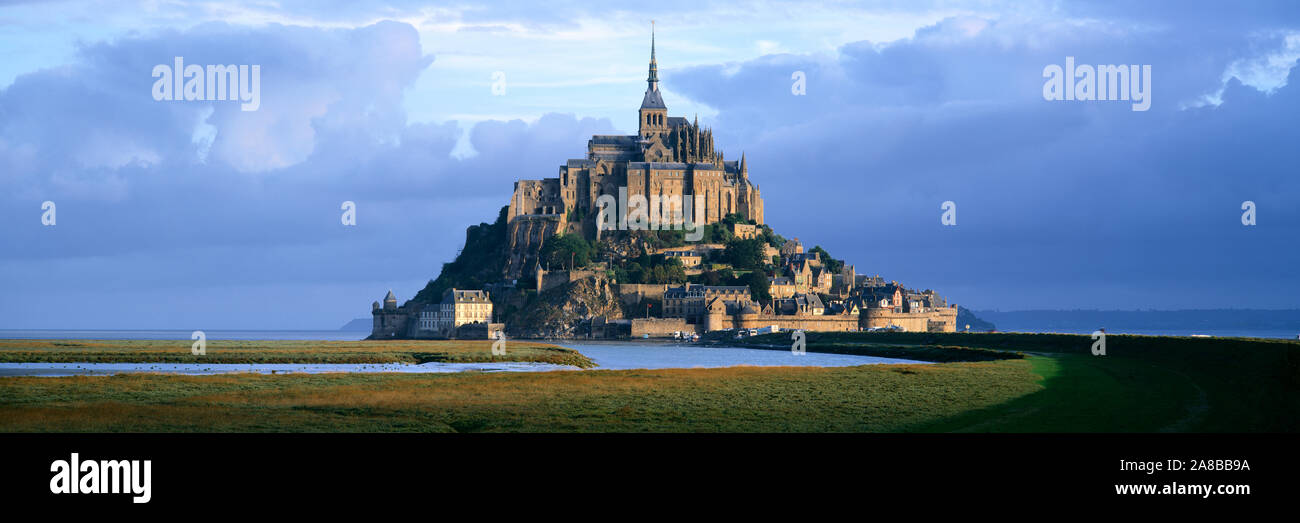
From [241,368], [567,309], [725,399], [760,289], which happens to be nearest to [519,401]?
[725,399]

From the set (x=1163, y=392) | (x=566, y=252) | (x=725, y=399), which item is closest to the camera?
(x=1163, y=392)

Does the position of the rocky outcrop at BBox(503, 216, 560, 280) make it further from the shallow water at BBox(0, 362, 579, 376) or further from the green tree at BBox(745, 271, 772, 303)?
the shallow water at BBox(0, 362, 579, 376)

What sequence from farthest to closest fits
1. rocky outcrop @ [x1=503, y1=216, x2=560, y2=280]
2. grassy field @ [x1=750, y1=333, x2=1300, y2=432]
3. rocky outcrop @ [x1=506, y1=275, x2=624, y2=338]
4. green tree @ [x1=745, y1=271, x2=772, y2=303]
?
rocky outcrop @ [x1=503, y1=216, x2=560, y2=280] < green tree @ [x1=745, y1=271, x2=772, y2=303] < rocky outcrop @ [x1=506, y1=275, x2=624, y2=338] < grassy field @ [x1=750, y1=333, x2=1300, y2=432]

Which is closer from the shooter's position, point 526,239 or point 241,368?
point 241,368

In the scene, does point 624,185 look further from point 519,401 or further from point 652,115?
point 519,401

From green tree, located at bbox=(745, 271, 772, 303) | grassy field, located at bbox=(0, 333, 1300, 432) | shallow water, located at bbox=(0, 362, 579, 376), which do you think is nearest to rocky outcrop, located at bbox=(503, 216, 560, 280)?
green tree, located at bbox=(745, 271, 772, 303)

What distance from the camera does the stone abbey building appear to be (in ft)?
524

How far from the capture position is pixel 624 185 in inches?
6363

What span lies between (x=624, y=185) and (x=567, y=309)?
22.4 meters

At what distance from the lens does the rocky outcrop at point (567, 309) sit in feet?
483

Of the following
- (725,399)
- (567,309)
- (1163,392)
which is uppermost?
(567,309)

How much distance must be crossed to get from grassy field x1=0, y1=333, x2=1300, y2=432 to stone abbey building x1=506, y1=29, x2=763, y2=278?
4160 inches

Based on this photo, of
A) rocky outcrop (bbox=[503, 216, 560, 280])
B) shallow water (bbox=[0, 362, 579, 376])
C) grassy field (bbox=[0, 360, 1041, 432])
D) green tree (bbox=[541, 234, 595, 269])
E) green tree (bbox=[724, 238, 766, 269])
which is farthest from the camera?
rocky outcrop (bbox=[503, 216, 560, 280])
